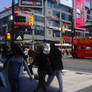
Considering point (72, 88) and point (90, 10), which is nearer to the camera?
point (72, 88)

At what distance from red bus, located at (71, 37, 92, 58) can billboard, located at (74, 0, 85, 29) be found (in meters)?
49.7

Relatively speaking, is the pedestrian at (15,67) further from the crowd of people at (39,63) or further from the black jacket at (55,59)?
the black jacket at (55,59)

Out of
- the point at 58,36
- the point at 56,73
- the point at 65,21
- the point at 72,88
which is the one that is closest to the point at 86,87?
the point at 72,88

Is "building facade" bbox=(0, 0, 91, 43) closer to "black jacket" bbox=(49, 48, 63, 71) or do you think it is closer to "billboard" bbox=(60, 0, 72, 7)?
"billboard" bbox=(60, 0, 72, 7)

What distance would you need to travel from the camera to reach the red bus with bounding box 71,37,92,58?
23.1m

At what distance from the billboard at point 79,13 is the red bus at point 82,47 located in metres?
49.7

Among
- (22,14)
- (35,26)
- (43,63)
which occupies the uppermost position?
(22,14)

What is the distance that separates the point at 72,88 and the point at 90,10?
83447 millimetres

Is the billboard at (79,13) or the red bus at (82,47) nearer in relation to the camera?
the red bus at (82,47)

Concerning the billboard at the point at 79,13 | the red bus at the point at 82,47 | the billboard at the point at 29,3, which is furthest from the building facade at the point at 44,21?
the red bus at the point at 82,47

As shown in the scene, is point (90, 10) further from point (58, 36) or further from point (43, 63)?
point (43, 63)

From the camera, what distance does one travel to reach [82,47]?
23953mm

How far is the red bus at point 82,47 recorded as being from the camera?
2308 centimetres

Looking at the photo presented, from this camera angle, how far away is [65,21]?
68.9 meters
